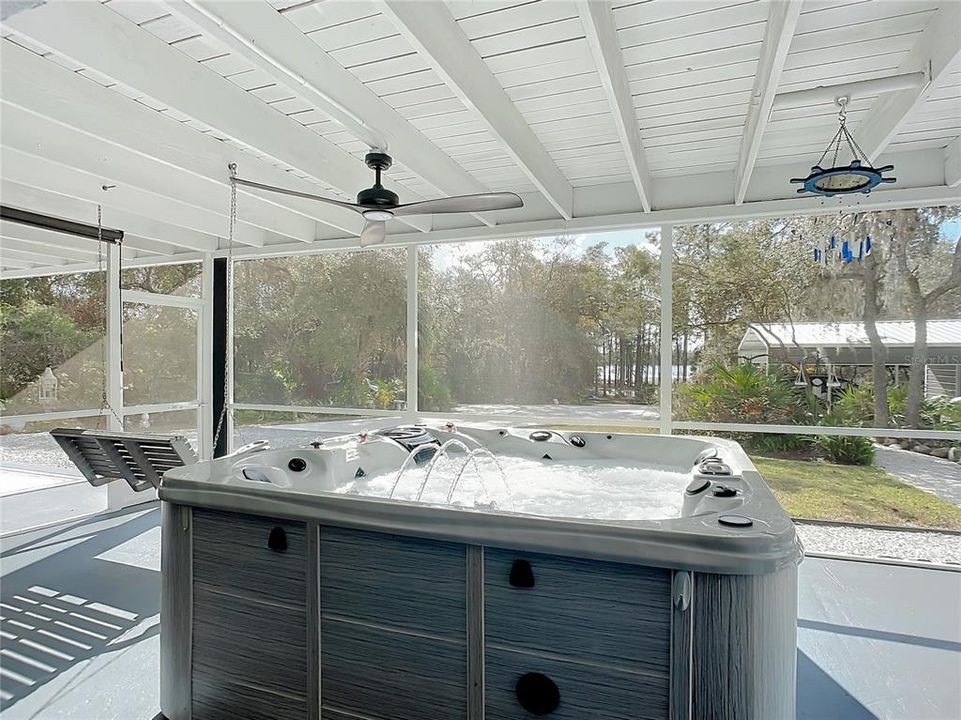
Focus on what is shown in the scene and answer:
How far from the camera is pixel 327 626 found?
1793mm

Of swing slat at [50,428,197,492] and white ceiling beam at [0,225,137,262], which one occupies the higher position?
white ceiling beam at [0,225,137,262]

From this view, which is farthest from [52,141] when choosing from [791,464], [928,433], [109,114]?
[928,433]

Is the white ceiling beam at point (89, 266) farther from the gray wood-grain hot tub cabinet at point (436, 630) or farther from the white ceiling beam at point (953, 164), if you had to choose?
the white ceiling beam at point (953, 164)

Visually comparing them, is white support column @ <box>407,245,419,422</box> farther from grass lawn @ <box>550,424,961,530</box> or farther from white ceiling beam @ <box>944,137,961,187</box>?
white ceiling beam @ <box>944,137,961,187</box>

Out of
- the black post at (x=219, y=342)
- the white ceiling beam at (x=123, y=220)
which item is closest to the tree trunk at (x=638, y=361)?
the white ceiling beam at (x=123, y=220)

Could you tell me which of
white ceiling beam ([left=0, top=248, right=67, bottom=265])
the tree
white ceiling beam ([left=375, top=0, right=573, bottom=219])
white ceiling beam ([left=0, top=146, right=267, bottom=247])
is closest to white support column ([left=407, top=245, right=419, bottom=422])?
white ceiling beam ([left=0, top=146, right=267, bottom=247])

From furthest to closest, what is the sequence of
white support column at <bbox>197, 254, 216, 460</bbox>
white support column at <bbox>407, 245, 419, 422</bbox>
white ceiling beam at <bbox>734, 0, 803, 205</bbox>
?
white support column at <bbox>197, 254, 216, 460</bbox> → white support column at <bbox>407, 245, 419, 422</bbox> → white ceiling beam at <bbox>734, 0, 803, 205</bbox>

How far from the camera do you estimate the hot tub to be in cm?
142

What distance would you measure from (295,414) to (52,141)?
2.94 m

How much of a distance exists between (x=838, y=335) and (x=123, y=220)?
525cm

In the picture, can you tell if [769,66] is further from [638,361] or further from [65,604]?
[65,604]

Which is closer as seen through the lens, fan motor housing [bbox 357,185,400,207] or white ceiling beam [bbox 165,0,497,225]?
white ceiling beam [bbox 165,0,497,225]

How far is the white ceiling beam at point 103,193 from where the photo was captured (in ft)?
10.6

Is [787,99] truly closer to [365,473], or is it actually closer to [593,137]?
Result: [593,137]
